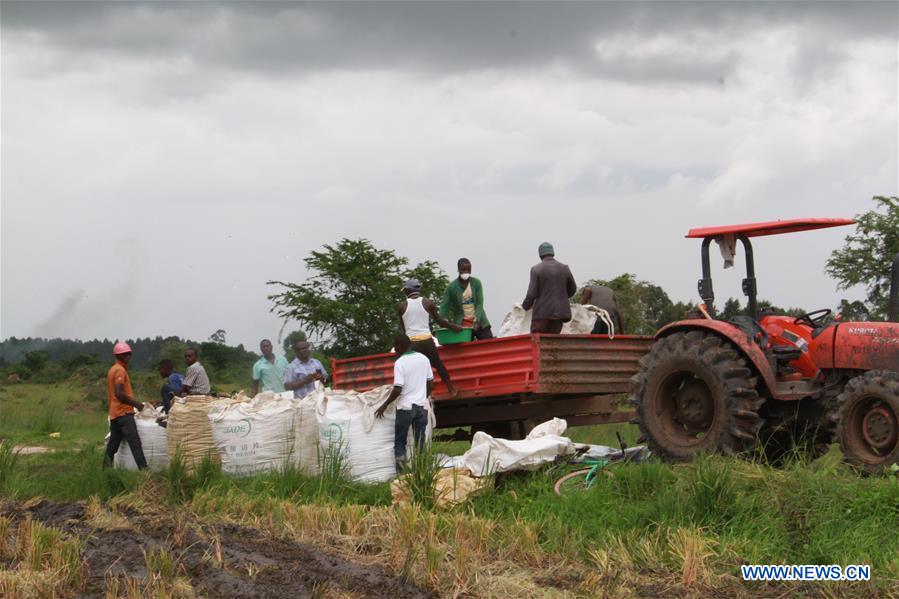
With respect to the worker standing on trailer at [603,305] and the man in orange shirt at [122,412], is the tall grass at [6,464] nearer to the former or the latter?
the man in orange shirt at [122,412]

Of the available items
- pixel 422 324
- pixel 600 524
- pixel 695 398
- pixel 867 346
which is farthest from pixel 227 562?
pixel 867 346

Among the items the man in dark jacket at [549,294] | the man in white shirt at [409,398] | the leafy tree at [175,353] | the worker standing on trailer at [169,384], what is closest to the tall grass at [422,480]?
the man in white shirt at [409,398]

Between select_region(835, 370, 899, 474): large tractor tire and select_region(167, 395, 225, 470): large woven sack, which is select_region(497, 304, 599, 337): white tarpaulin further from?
select_region(835, 370, 899, 474): large tractor tire

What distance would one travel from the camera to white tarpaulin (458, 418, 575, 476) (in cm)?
959

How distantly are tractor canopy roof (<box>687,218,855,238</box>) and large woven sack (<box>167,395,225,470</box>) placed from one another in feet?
16.3

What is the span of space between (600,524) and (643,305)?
61.2 ft

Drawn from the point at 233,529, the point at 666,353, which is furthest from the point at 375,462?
the point at 666,353

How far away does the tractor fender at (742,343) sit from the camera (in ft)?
32.0

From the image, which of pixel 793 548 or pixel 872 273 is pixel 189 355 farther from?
pixel 872 273

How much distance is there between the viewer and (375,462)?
417 inches

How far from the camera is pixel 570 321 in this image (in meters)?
11.8

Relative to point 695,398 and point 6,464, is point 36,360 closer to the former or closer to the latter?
point 6,464
